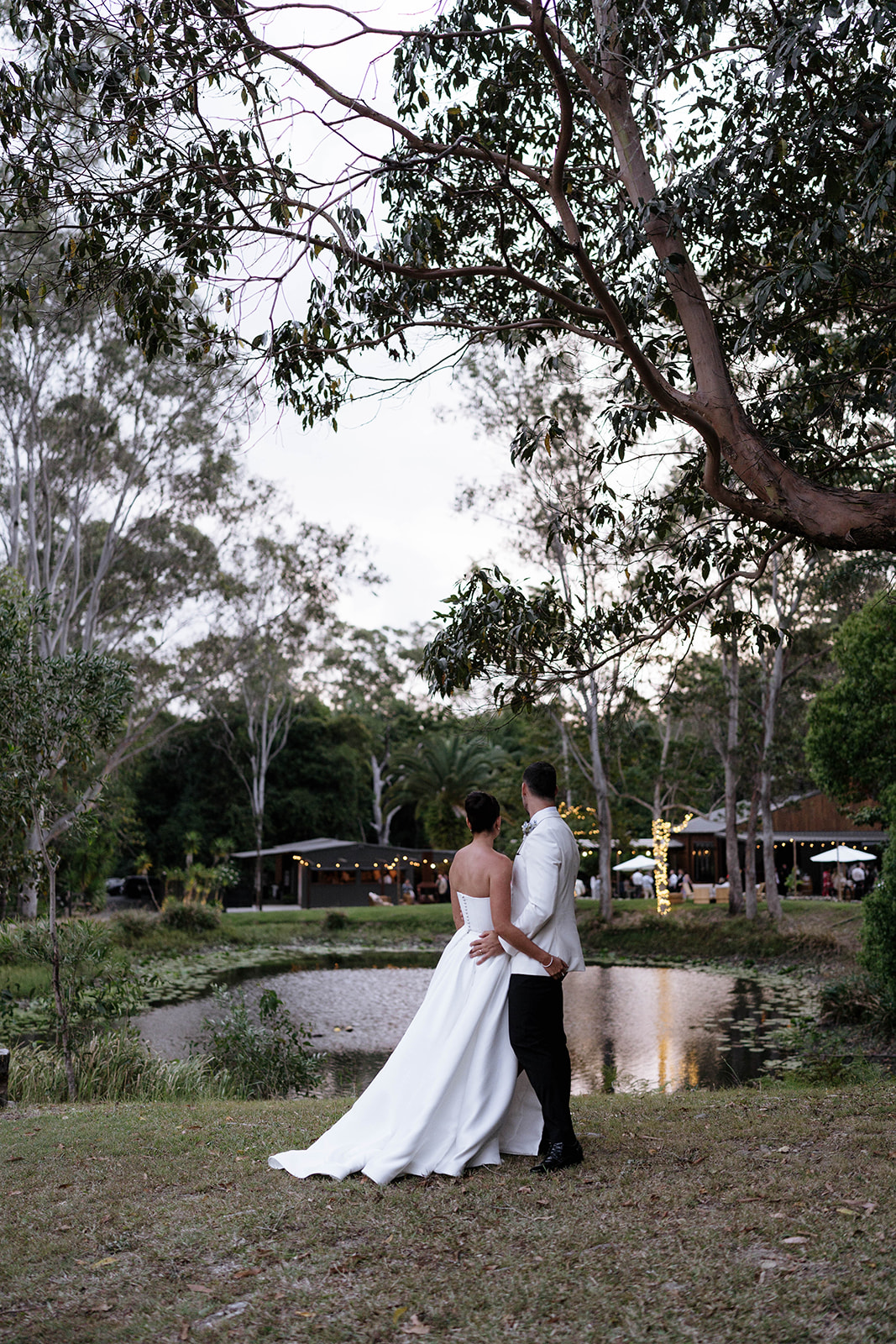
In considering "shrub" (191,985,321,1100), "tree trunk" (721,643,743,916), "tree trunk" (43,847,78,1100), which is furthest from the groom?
"tree trunk" (721,643,743,916)

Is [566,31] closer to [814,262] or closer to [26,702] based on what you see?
[814,262]

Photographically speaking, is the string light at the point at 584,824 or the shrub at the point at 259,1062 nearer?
the shrub at the point at 259,1062

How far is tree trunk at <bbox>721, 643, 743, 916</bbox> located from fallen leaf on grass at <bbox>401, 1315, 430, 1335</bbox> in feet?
75.2

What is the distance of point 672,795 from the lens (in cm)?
3284

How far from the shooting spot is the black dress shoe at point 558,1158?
4762 mm

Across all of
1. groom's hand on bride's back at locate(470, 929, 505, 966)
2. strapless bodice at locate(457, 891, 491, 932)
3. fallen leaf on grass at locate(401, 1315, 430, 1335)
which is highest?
strapless bodice at locate(457, 891, 491, 932)

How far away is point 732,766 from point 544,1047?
74.3 ft

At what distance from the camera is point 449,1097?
16.1ft

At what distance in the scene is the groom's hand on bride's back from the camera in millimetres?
5012

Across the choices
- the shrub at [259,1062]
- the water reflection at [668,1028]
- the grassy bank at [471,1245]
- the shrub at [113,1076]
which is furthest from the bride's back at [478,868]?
the water reflection at [668,1028]

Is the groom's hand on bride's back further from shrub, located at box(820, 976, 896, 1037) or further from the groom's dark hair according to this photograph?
shrub, located at box(820, 976, 896, 1037)

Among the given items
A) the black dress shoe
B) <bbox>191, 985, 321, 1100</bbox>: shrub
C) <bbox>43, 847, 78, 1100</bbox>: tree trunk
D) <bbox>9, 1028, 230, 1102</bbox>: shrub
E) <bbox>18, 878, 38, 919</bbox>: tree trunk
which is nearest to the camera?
the black dress shoe

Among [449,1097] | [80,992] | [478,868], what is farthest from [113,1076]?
[478,868]

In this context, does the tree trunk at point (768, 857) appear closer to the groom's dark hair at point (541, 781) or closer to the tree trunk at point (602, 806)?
the tree trunk at point (602, 806)
